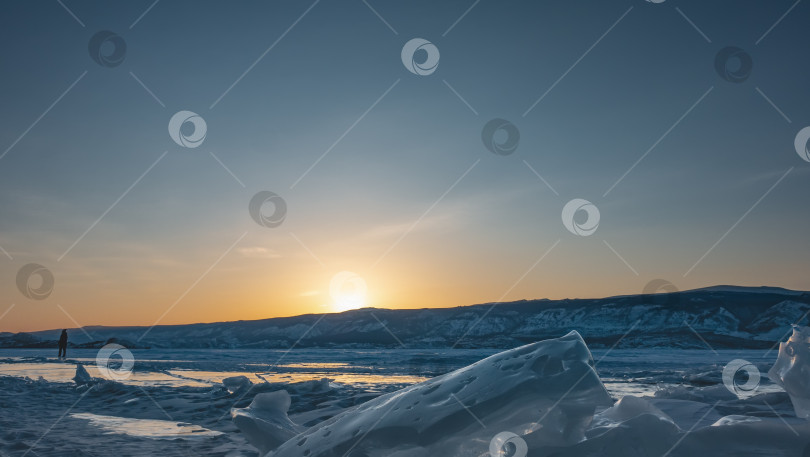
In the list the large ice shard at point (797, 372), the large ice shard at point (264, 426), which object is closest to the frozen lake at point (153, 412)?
the large ice shard at point (264, 426)

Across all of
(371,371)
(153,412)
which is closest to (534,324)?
(371,371)

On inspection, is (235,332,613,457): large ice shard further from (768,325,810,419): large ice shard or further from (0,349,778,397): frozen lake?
(0,349,778,397): frozen lake

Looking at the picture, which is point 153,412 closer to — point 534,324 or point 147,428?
point 147,428

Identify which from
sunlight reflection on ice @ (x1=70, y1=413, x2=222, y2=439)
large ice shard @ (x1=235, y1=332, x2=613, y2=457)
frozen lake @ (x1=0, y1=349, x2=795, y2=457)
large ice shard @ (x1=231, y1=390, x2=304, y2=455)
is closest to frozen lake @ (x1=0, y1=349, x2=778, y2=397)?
frozen lake @ (x1=0, y1=349, x2=795, y2=457)

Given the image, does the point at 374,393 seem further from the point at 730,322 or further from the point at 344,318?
the point at 344,318

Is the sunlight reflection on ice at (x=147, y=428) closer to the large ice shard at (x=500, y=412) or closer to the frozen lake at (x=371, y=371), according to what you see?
the large ice shard at (x=500, y=412)

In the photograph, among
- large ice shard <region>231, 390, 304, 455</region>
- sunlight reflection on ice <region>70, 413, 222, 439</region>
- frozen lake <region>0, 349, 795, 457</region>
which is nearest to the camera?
large ice shard <region>231, 390, 304, 455</region>
